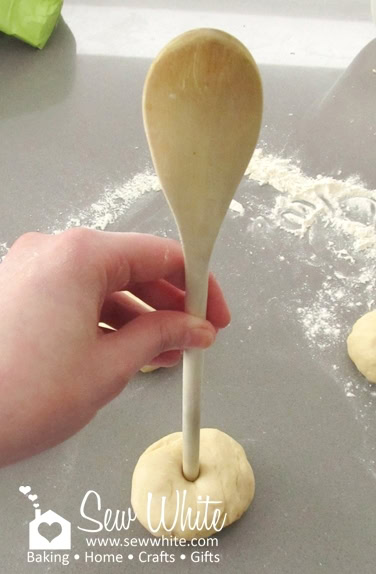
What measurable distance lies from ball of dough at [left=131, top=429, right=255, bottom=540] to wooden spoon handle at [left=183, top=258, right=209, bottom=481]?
0.02m

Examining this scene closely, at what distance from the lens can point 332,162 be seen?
119 centimetres

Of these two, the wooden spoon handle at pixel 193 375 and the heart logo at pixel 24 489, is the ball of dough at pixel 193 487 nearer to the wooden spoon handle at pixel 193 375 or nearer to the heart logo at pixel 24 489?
the wooden spoon handle at pixel 193 375

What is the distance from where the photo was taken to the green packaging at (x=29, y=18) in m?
1.32

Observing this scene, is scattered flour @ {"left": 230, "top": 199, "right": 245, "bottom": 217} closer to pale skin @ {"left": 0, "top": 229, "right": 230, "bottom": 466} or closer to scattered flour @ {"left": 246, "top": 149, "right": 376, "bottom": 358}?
scattered flour @ {"left": 246, "top": 149, "right": 376, "bottom": 358}

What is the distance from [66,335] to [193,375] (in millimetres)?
164

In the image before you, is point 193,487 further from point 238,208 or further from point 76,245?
point 238,208

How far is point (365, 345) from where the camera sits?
2.96ft

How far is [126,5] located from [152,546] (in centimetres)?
135

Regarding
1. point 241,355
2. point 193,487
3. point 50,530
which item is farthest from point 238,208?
point 50,530

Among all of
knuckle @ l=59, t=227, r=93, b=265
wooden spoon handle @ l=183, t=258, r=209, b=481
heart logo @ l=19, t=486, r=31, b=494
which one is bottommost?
heart logo @ l=19, t=486, r=31, b=494

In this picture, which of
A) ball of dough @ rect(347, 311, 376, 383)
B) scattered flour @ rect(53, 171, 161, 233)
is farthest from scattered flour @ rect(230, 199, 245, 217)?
ball of dough @ rect(347, 311, 376, 383)

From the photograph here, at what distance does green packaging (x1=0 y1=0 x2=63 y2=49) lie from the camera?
132 cm

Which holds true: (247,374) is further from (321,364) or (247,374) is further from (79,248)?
(79,248)

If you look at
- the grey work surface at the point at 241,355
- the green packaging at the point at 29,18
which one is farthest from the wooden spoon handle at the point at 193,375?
the green packaging at the point at 29,18
